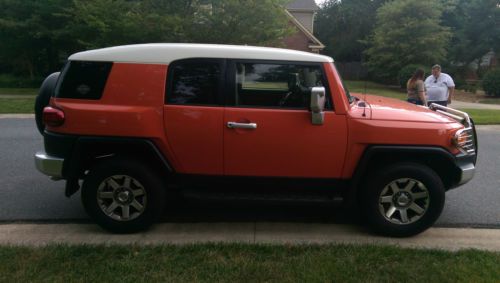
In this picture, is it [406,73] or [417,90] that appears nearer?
[417,90]

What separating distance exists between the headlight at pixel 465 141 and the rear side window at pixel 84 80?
3.49 m

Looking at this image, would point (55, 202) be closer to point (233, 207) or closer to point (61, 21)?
point (233, 207)

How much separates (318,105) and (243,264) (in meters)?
1.58

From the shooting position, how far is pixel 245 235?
14.2ft

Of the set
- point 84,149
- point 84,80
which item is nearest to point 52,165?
point 84,149

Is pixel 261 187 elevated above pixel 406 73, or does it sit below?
above

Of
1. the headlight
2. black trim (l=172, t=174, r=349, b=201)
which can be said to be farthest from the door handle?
the headlight

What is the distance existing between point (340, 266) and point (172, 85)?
2287 mm

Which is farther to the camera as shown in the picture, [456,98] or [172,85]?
[456,98]

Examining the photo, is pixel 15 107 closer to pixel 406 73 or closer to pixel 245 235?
pixel 245 235

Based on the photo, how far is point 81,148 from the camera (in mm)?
4219

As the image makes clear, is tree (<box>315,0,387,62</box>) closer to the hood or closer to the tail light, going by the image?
the hood

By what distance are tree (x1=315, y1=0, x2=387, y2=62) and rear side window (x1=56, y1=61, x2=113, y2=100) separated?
147ft

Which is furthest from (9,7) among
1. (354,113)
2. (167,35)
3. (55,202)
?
(354,113)
